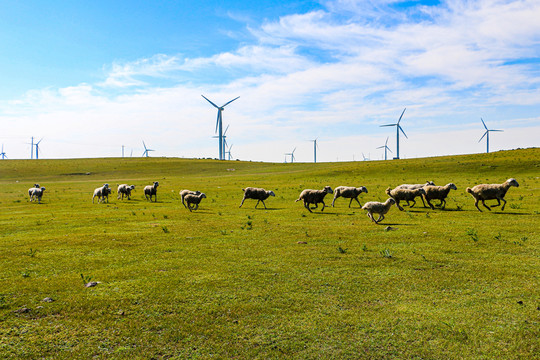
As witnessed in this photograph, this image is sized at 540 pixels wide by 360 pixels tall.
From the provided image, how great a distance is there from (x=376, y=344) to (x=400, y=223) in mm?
12513

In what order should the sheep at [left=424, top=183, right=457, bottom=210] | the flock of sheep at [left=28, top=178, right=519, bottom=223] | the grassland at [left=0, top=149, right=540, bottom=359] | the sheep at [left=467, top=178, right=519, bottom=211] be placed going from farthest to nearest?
1. the sheep at [left=424, top=183, right=457, bottom=210]
2. the sheep at [left=467, top=178, right=519, bottom=211]
3. the flock of sheep at [left=28, top=178, right=519, bottom=223]
4. the grassland at [left=0, top=149, right=540, bottom=359]

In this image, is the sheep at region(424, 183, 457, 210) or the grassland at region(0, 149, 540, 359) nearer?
the grassland at region(0, 149, 540, 359)

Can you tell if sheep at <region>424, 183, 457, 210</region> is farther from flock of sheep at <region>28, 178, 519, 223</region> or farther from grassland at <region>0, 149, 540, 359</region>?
grassland at <region>0, 149, 540, 359</region>

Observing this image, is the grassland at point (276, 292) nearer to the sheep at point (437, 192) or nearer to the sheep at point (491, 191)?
the sheep at point (491, 191)

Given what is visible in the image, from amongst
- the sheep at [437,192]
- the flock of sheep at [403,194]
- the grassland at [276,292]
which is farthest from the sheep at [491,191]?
the grassland at [276,292]

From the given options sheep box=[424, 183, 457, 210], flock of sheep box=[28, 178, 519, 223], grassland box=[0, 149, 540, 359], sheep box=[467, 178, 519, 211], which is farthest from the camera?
sheep box=[424, 183, 457, 210]

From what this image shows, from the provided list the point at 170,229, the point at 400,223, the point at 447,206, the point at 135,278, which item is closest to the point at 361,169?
the point at 447,206

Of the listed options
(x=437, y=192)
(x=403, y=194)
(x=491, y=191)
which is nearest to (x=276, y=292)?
(x=403, y=194)

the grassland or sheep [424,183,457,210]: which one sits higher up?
sheep [424,183,457,210]

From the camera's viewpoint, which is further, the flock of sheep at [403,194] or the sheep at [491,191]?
the sheep at [491,191]

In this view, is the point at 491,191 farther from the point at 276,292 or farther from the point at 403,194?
the point at 276,292

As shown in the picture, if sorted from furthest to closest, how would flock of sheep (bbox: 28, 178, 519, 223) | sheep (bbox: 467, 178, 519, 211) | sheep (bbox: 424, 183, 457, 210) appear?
1. sheep (bbox: 424, 183, 457, 210)
2. sheep (bbox: 467, 178, 519, 211)
3. flock of sheep (bbox: 28, 178, 519, 223)

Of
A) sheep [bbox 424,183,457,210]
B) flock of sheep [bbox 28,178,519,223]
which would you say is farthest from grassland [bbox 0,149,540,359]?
sheep [bbox 424,183,457,210]

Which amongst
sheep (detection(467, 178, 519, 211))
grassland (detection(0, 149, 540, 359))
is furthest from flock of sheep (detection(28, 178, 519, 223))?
grassland (detection(0, 149, 540, 359))
